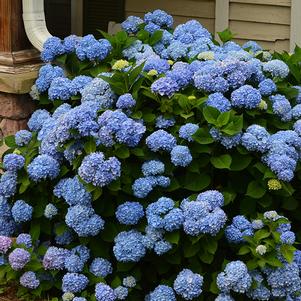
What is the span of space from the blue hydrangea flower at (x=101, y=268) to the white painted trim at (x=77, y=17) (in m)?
4.04

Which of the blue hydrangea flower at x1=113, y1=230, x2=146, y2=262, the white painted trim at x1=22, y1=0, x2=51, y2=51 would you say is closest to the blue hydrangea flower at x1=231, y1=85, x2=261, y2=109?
the blue hydrangea flower at x1=113, y1=230, x2=146, y2=262

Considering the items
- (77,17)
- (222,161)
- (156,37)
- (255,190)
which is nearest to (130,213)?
(222,161)

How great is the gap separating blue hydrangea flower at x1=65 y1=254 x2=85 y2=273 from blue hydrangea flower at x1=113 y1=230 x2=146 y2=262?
0.26 meters

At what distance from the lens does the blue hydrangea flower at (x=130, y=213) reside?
3.48 meters

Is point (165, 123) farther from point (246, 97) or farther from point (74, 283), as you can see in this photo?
point (74, 283)

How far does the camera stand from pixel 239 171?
3627 mm

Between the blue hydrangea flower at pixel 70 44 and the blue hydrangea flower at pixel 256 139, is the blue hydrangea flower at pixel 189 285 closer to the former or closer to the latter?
the blue hydrangea flower at pixel 256 139

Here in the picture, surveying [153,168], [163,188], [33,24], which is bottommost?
[163,188]

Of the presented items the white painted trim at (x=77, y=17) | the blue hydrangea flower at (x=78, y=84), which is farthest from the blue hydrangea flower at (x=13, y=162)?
the white painted trim at (x=77, y=17)

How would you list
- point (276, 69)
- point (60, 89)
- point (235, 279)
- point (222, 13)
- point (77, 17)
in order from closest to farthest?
point (235, 279)
point (276, 69)
point (60, 89)
point (222, 13)
point (77, 17)

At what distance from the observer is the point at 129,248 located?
346cm

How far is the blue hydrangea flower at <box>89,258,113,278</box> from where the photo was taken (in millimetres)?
3629

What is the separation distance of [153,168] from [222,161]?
32 centimetres

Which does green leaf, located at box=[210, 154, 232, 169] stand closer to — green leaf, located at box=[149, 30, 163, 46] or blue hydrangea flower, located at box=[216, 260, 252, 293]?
blue hydrangea flower, located at box=[216, 260, 252, 293]
